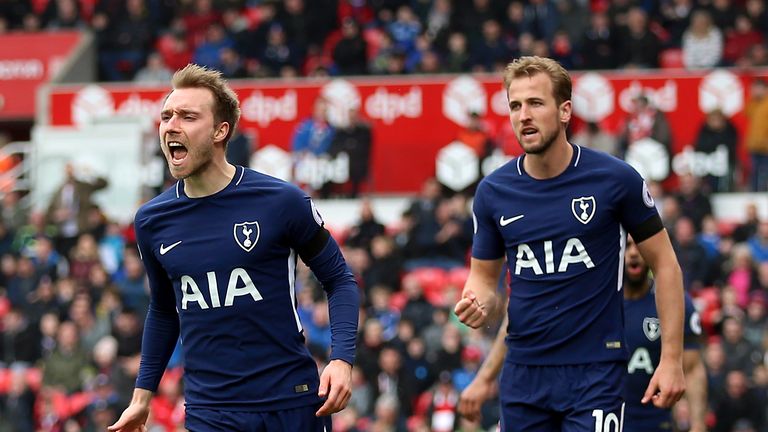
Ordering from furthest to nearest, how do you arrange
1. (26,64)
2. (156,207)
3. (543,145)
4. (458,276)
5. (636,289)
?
1. (26,64)
2. (458,276)
3. (636,289)
4. (543,145)
5. (156,207)

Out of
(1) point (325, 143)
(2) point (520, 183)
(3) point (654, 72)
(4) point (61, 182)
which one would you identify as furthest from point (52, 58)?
(2) point (520, 183)

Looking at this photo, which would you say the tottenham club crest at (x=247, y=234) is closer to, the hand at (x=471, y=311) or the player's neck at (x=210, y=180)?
the player's neck at (x=210, y=180)

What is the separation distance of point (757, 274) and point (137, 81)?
39.7 feet

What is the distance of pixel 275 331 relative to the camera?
6531mm

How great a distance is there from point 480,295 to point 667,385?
A: 3.08 ft

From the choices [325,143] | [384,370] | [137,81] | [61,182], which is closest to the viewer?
[384,370]

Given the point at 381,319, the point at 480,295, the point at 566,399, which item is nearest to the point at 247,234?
the point at 480,295

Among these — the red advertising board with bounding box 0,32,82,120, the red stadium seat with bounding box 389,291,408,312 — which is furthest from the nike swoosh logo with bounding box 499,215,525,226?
the red advertising board with bounding box 0,32,82,120

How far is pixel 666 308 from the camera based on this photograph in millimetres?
6969

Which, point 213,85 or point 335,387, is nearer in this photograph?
point 335,387

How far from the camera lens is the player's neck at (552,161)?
23.4ft

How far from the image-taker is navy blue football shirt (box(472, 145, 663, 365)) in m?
7.00

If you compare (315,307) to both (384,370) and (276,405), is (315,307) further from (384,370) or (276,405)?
(276,405)

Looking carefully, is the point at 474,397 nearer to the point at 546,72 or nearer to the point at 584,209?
the point at 584,209
